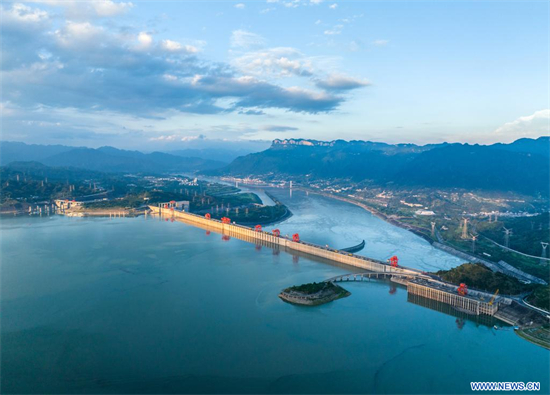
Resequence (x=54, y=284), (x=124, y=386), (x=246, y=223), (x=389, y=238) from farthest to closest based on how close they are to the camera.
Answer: (x=246, y=223) → (x=389, y=238) → (x=54, y=284) → (x=124, y=386)

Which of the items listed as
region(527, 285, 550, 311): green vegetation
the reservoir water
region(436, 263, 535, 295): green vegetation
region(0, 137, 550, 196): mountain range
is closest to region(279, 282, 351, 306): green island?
the reservoir water

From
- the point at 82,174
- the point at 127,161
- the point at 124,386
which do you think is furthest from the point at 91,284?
the point at 127,161

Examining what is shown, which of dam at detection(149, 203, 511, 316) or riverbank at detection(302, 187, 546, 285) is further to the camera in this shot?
riverbank at detection(302, 187, 546, 285)

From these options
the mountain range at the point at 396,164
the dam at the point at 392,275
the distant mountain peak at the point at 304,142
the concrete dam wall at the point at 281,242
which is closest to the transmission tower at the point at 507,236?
the dam at the point at 392,275

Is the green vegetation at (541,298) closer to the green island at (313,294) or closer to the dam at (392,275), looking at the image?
the dam at (392,275)

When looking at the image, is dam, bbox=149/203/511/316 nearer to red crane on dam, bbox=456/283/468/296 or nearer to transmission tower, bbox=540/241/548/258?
red crane on dam, bbox=456/283/468/296

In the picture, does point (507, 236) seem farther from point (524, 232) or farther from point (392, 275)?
point (392, 275)

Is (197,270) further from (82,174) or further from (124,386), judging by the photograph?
(82,174)
